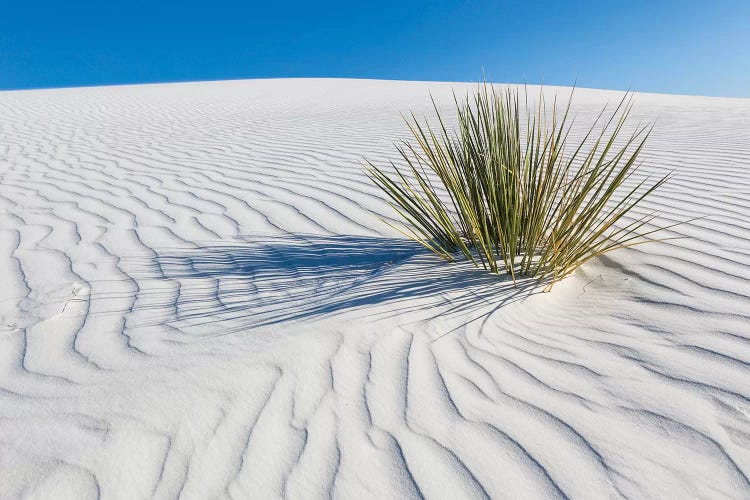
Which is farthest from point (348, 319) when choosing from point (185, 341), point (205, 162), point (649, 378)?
point (205, 162)

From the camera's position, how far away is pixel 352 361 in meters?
1.94

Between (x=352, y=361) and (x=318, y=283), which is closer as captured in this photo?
(x=352, y=361)

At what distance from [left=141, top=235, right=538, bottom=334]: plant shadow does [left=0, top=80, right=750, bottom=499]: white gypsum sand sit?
0.01m

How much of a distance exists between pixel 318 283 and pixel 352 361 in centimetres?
76

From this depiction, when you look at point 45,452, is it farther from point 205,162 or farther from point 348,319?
point 205,162

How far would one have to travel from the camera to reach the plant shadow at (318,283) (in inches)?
91.1

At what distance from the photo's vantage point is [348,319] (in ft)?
7.27

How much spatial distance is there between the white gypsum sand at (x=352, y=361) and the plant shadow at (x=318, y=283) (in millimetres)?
14

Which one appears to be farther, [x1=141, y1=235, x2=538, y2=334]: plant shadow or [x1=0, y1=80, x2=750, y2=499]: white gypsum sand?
[x1=141, y1=235, x2=538, y2=334]: plant shadow

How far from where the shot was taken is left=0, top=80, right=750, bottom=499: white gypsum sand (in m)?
1.46

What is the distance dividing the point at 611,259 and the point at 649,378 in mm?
1066

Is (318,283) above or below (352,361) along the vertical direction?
above

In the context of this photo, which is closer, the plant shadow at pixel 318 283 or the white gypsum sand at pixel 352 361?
the white gypsum sand at pixel 352 361

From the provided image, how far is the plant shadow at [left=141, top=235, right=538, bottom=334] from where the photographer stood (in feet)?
7.59
